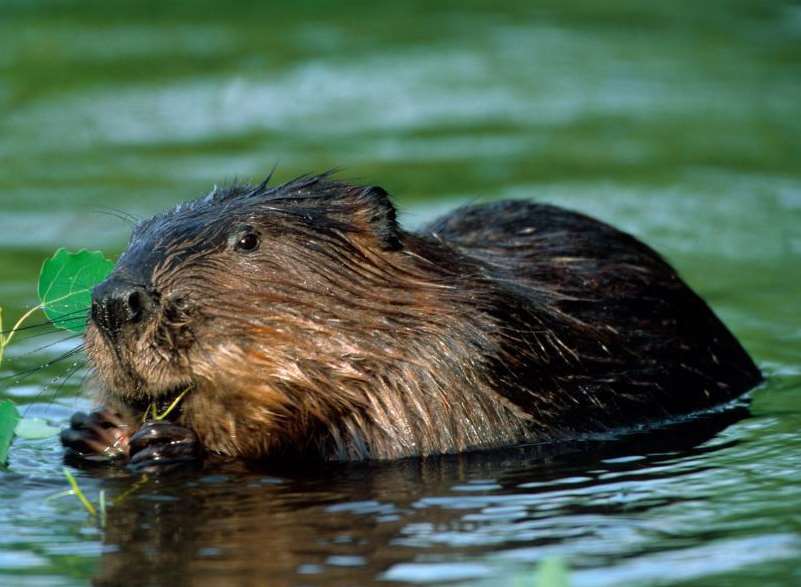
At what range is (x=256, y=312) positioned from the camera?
4.86 metres

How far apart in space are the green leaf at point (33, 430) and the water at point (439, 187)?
10 centimetres

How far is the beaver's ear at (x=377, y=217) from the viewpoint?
516 centimetres

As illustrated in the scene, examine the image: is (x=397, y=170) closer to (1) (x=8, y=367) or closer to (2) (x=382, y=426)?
(1) (x=8, y=367)

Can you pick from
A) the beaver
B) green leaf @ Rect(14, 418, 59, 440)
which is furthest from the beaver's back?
green leaf @ Rect(14, 418, 59, 440)

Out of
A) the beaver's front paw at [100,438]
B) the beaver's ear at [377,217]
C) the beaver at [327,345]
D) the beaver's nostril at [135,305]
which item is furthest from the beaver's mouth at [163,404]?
the beaver's ear at [377,217]

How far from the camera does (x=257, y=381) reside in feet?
15.8

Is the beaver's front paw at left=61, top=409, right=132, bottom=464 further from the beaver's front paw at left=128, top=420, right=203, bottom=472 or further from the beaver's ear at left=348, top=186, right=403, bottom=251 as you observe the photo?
the beaver's ear at left=348, top=186, right=403, bottom=251

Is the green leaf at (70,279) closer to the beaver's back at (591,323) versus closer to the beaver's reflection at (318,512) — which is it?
the beaver's reflection at (318,512)

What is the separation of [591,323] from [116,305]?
1.57m

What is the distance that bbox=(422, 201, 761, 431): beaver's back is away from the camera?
5.30 meters

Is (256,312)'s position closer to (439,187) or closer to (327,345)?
(327,345)

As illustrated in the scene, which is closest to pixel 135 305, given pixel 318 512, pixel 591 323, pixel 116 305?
pixel 116 305

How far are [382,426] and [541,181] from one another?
5.08 m

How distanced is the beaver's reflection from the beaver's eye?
1.97 ft
